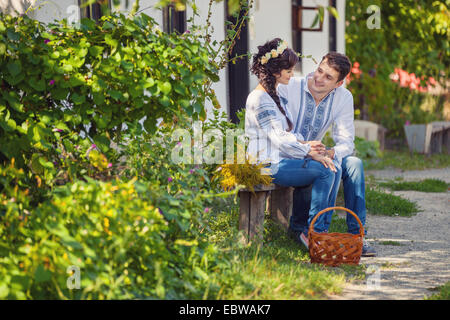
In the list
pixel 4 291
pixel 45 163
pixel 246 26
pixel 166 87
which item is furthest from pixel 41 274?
pixel 246 26

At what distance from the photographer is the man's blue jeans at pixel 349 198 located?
4641 millimetres

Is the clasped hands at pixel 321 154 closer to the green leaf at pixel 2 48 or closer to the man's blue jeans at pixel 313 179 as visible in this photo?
the man's blue jeans at pixel 313 179

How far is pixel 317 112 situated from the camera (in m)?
4.78

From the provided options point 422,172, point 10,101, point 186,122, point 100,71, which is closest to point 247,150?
point 186,122

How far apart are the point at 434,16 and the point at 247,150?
7.87 metres

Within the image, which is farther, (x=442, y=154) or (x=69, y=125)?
(x=442, y=154)

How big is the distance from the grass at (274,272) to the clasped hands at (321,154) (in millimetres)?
626

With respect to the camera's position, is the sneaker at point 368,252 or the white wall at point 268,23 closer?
the sneaker at point 368,252

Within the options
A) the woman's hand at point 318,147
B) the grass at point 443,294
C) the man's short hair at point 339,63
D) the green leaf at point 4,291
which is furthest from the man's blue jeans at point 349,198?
the green leaf at point 4,291

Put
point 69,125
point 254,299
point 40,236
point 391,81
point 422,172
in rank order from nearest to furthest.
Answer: point 40,236 → point 254,299 → point 69,125 → point 422,172 → point 391,81

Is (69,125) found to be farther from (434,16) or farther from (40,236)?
(434,16)

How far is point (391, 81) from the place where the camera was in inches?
478

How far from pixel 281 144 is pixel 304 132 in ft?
1.30

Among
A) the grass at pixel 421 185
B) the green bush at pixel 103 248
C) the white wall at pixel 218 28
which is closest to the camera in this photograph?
the green bush at pixel 103 248
